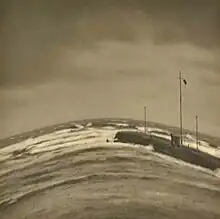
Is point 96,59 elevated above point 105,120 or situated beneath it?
elevated above

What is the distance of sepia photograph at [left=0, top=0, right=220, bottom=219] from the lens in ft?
6.89

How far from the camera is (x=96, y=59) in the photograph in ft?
7.15

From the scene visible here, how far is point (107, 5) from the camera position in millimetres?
2217

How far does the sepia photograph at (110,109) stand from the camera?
210 cm

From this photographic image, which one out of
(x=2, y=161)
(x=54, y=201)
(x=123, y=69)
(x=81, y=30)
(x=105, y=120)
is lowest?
(x=54, y=201)

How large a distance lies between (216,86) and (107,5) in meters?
0.48

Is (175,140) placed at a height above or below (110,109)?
below

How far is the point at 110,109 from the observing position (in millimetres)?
2166

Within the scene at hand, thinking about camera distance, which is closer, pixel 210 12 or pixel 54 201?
pixel 54 201

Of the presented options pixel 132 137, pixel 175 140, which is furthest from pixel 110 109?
pixel 175 140

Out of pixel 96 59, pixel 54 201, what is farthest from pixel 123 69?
pixel 54 201

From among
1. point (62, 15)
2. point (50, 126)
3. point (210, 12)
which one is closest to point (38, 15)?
point (62, 15)

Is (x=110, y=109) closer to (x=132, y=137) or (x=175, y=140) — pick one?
(x=132, y=137)

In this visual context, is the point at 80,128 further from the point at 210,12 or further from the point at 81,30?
the point at 210,12
